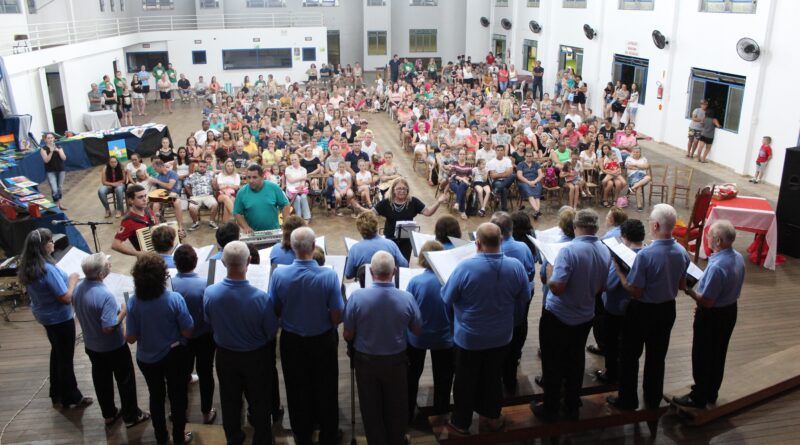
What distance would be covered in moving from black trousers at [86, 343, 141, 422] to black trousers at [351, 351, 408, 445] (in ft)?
6.11

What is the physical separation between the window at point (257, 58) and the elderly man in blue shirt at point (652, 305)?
2471 cm

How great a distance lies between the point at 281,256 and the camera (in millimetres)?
5367

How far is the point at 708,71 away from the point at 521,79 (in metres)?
9.48

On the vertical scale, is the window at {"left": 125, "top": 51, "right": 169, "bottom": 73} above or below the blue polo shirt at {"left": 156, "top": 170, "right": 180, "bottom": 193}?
above

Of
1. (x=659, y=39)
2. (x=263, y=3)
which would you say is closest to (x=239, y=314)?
(x=659, y=39)

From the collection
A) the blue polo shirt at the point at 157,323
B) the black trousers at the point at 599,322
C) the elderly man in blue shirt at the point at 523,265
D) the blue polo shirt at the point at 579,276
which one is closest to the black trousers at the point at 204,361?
the blue polo shirt at the point at 157,323

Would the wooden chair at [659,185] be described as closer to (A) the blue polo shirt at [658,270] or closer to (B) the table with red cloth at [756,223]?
(B) the table with red cloth at [756,223]

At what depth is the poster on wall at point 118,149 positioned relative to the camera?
14.0 meters

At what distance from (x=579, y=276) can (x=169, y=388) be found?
2985mm

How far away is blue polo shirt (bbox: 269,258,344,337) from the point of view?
4.19 m

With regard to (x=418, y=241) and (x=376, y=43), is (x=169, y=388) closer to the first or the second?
(x=418, y=241)

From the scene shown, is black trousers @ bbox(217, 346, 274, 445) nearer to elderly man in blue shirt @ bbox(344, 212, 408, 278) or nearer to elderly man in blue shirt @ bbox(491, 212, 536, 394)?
elderly man in blue shirt @ bbox(344, 212, 408, 278)

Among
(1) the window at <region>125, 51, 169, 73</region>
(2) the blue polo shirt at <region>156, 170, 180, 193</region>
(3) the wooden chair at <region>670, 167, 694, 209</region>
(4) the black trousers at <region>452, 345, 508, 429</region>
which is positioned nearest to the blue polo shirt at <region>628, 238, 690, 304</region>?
(4) the black trousers at <region>452, 345, 508, 429</region>

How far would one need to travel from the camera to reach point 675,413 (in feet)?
16.8
